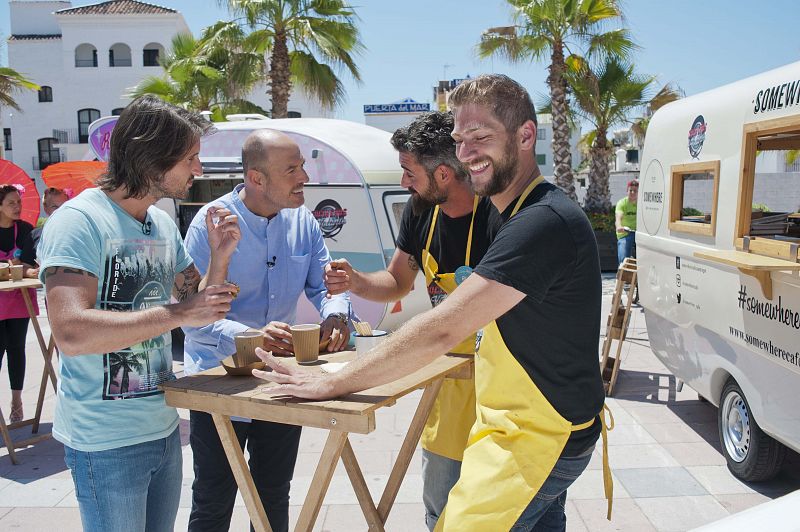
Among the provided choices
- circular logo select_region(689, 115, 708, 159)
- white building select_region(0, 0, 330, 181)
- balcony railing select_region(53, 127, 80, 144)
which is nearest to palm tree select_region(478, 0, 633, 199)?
circular logo select_region(689, 115, 708, 159)

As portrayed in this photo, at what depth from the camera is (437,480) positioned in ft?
9.21

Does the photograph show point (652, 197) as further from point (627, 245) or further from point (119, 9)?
point (119, 9)

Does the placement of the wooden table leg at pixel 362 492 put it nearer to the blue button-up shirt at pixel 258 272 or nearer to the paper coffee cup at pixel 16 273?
the blue button-up shirt at pixel 258 272

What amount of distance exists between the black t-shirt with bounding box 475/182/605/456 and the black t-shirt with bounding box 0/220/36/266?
5.47 m

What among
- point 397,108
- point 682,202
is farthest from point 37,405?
point 397,108

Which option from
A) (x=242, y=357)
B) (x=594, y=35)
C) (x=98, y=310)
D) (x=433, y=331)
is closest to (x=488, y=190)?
(x=433, y=331)

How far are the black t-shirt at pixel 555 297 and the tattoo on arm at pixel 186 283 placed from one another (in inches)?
50.4

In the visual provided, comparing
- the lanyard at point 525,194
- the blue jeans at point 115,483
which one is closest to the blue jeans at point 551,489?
the lanyard at point 525,194

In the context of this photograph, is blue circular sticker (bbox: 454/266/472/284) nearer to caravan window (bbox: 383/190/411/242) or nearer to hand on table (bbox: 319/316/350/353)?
hand on table (bbox: 319/316/350/353)

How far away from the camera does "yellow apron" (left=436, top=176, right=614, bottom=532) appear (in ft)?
6.26

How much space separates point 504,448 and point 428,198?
133 cm

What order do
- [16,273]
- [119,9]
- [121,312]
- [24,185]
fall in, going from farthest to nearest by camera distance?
1. [119,9]
2. [24,185]
3. [16,273]
4. [121,312]

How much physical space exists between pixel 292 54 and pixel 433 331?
16.9m

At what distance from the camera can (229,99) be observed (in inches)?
714
